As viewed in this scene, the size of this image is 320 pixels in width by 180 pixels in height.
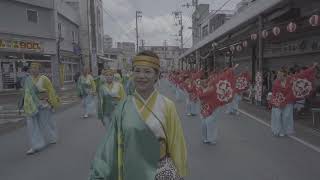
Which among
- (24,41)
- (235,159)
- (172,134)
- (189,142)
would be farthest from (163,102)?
(24,41)

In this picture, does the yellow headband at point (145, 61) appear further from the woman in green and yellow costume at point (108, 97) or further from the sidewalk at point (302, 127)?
the sidewalk at point (302, 127)

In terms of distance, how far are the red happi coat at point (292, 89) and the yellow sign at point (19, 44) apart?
2124 cm

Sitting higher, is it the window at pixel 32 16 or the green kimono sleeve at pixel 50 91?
the window at pixel 32 16

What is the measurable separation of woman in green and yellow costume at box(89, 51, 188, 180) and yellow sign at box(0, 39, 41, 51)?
25025mm

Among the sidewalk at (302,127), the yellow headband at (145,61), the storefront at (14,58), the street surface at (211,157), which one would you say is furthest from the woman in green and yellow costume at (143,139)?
the storefront at (14,58)

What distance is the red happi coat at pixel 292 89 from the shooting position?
9.07m

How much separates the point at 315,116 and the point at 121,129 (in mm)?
9965

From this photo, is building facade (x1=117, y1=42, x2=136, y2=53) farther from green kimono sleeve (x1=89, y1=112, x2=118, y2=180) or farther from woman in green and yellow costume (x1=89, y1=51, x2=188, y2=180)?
green kimono sleeve (x1=89, y1=112, x2=118, y2=180)

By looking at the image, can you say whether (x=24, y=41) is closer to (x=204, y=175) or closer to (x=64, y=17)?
(x=64, y=17)

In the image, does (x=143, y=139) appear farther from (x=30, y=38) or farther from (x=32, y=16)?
(x=32, y=16)

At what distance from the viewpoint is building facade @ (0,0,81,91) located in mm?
26875

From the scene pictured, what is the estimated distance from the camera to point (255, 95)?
653 inches

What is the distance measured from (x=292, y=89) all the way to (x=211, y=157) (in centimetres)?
333

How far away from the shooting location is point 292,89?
30.1 ft
